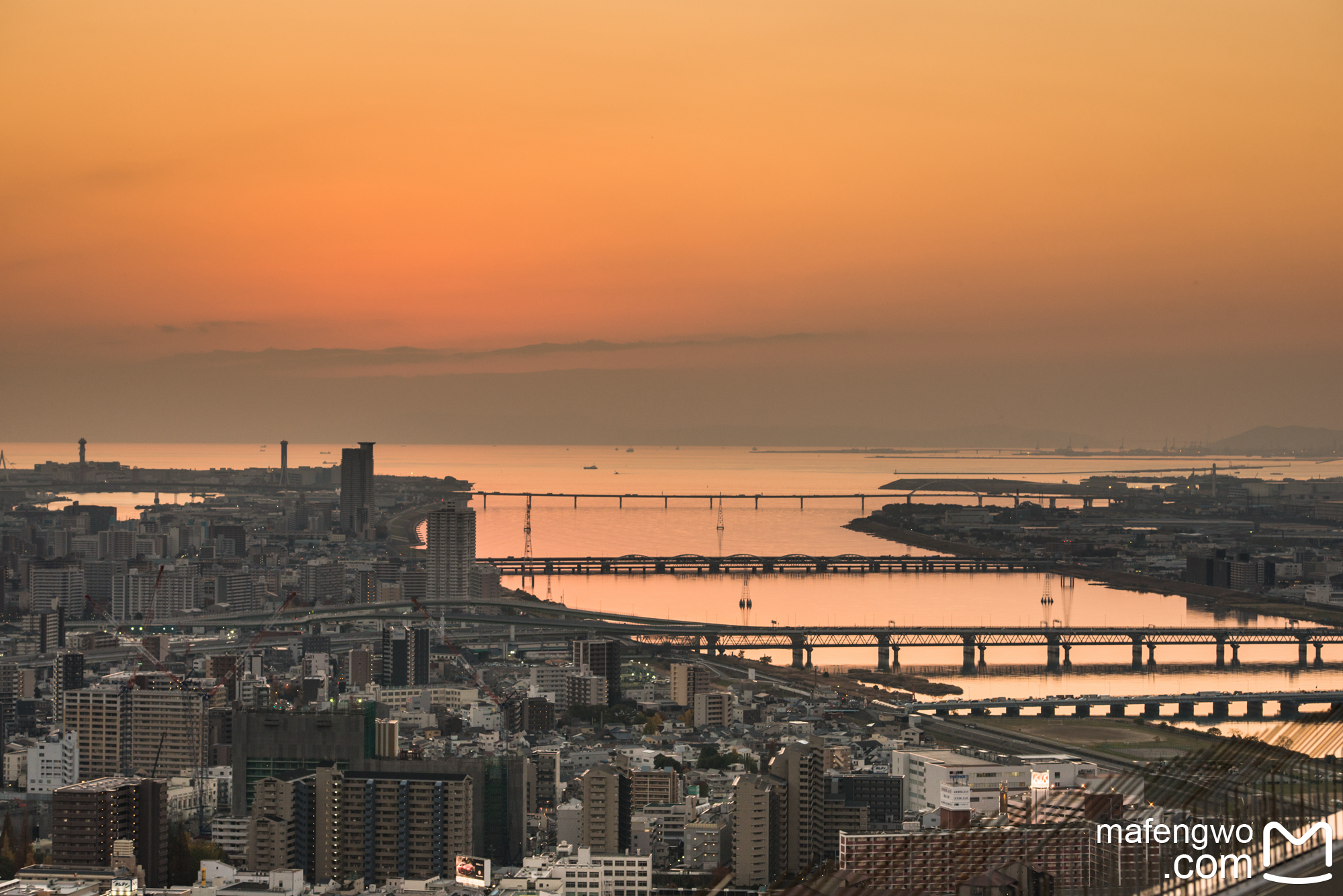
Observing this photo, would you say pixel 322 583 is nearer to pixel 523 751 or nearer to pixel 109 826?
pixel 523 751

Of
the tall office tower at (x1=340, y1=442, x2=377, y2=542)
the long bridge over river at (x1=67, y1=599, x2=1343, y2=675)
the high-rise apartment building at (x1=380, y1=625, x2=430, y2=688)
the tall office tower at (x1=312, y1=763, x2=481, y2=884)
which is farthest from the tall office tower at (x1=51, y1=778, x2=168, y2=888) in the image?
the tall office tower at (x1=340, y1=442, x2=377, y2=542)

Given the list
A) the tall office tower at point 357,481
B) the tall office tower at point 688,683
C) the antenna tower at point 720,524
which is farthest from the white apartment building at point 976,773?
the tall office tower at point 357,481

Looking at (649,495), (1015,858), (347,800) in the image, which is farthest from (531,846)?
(649,495)

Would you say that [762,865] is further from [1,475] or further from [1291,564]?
[1,475]

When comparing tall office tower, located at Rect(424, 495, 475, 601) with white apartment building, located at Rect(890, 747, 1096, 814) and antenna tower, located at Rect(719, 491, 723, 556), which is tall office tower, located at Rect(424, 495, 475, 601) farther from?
white apartment building, located at Rect(890, 747, 1096, 814)

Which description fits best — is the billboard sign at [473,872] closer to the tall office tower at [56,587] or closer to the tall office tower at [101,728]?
the tall office tower at [101,728]

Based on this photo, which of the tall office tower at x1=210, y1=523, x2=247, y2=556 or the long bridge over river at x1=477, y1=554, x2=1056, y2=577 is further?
the tall office tower at x1=210, y1=523, x2=247, y2=556
